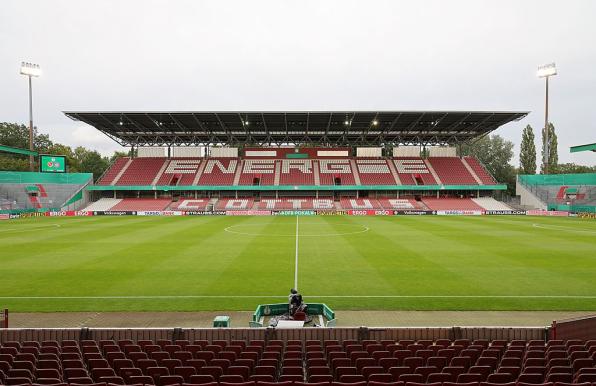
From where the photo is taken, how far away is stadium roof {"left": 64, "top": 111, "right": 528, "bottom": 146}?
198 feet

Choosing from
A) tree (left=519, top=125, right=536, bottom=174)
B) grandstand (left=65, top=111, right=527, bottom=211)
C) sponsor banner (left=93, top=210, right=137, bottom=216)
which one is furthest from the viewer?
tree (left=519, top=125, right=536, bottom=174)

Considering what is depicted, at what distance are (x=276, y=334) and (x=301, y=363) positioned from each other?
7.56 feet

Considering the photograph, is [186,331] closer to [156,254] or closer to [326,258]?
[326,258]

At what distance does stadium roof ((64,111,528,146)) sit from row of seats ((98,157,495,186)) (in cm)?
386

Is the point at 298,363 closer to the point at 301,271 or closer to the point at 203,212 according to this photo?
the point at 301,271

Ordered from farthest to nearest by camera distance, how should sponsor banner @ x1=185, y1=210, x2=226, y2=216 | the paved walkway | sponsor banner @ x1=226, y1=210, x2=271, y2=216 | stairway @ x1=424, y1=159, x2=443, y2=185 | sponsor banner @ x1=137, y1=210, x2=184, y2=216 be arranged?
stairway @ x1=424, y1=159, x2=443, y2=185 < sponsor banner @ x1=185, y1=210, x2=226, y2=216 < sponsor banner @ x1=137, y1=210, x2=184, y2=216 < sponsor banner @ x1=226, y1=210, x2=271, y2=216 < the paved walkway

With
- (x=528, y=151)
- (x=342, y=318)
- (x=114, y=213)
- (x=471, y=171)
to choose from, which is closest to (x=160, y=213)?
(x=114, y=213)

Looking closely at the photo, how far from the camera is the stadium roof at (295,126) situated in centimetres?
6047

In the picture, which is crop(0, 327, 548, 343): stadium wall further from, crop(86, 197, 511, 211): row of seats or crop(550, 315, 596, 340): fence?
crop(86, 197, 511, 211): row of seats

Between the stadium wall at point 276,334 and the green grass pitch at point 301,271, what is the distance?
15.9ft

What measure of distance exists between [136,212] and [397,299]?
54.8 meters

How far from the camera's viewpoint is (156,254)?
24922mm

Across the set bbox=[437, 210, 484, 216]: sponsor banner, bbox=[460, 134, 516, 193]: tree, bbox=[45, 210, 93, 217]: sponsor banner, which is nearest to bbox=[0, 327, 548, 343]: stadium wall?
bbox=[437, 210, 484, 216]: sponsor banner

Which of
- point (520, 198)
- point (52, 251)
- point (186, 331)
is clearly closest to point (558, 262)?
point (186, 331)
